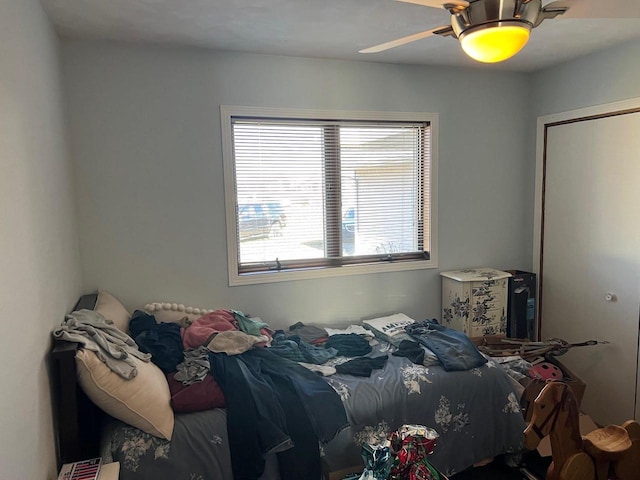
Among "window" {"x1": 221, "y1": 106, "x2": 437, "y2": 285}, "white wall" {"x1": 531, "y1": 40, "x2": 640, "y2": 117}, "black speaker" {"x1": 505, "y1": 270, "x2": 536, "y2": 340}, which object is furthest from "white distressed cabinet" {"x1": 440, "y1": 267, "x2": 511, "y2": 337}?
"white wall" {"x1": 531, "y1": 40, "x2": 640, "y2": 117}

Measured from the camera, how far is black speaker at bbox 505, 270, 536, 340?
3422 mm

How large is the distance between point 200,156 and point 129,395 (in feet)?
5.27

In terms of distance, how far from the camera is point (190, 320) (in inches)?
109

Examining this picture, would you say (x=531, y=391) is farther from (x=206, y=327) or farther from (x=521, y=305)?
(x=206, y=327)

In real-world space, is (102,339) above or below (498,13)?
below

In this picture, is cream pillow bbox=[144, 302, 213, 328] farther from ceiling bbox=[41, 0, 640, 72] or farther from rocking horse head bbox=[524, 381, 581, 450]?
rocking horse head bbox=[524, 381, 581, 450]

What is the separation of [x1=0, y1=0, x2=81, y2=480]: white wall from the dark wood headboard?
50mm

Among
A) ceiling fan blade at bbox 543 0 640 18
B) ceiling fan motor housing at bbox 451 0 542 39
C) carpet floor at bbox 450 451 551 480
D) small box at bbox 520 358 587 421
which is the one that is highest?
ceiling fan blade at bbox 543 0 640 18

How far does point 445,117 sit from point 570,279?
1606 mm

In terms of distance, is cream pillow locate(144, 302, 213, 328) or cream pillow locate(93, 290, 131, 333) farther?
cream pillow locate(144, 302, 213, 328)

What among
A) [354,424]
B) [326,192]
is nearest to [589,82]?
[326,192]

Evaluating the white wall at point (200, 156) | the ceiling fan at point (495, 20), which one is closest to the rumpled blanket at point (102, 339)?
the white wall at point (200, 156)

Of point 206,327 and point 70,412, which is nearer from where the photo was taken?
point 70,412

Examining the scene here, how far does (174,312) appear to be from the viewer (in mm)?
2797
